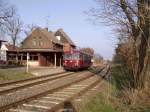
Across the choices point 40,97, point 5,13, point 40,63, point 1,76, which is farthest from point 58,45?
point 40,97

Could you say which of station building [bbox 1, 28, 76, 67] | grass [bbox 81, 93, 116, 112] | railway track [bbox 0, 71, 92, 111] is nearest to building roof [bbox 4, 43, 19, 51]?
station building [bbox 1, 28, 76, 67]

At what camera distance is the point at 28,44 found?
73.5 metres

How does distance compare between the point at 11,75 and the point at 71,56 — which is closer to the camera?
the point at 11,75

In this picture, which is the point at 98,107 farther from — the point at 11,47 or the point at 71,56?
the point at 11,47

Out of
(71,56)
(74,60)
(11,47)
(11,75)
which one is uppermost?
(11,47)

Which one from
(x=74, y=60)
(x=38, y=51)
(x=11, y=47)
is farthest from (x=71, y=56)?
(x=11, y=47)

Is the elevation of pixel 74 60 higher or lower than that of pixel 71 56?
lower

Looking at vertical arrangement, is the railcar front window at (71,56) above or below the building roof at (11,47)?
below

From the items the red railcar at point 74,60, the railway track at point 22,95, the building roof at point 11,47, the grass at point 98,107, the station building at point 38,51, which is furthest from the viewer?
the building roof at point 11,47

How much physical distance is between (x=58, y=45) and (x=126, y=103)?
67.3 m

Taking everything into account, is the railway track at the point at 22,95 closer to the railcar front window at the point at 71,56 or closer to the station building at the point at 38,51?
the railcar front window at the point at 71,56

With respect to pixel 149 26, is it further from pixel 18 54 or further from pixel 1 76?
pixel 18 54

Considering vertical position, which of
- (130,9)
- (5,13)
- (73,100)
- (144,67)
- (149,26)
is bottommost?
(73,100)

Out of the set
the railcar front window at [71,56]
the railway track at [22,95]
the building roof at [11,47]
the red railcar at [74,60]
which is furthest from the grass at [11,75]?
the building roof at [11,47]
